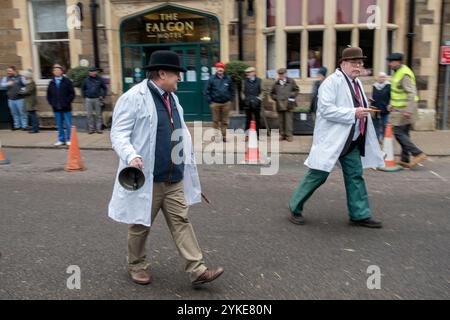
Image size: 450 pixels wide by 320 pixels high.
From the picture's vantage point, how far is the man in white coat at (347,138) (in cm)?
484

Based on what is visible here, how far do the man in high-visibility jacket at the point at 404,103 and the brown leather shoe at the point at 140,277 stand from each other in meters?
5.51

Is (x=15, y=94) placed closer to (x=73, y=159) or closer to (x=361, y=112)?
(x=73, y=159)

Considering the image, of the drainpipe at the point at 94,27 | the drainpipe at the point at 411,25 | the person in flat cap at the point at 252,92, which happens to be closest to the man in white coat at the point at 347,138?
the person in flat cap at the point at 252,92

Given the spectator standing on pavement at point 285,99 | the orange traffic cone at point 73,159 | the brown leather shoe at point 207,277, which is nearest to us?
the brown leather shoe at point 207,277

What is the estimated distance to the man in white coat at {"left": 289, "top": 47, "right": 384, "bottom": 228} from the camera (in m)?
4.84

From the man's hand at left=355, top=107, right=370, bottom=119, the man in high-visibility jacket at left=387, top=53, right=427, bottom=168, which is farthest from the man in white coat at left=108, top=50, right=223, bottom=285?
the man in high-visibility jacket at left=387, top=53, right=427, bottom=168

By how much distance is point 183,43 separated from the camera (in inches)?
503

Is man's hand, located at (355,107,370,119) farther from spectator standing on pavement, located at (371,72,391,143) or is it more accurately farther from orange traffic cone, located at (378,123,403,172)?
spectator standing on pavement, located at (371,72,391,143)

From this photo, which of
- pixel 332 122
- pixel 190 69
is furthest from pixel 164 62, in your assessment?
pixel 190 69

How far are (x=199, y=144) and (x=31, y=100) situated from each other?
495 centimetres

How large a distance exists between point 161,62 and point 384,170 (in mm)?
5421

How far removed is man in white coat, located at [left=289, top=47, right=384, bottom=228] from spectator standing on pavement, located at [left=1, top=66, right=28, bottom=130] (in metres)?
9.60

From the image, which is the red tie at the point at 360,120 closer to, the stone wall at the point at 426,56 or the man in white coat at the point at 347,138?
the man in white coat at the point at 347,138
